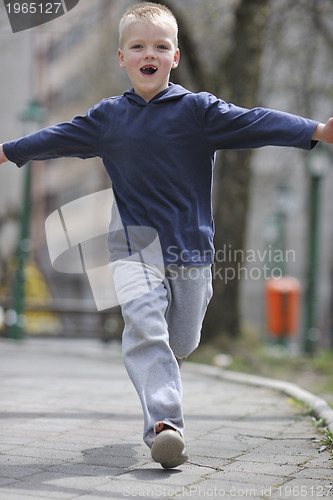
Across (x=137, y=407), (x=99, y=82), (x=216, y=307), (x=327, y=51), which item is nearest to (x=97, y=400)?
(x=137, y=407)

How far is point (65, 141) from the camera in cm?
373

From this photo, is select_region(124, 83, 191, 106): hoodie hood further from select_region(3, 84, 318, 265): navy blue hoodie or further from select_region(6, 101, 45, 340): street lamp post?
select_region(6, 101, 45, 340): street lamp post

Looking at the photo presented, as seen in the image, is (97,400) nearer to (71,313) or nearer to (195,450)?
(195,450)

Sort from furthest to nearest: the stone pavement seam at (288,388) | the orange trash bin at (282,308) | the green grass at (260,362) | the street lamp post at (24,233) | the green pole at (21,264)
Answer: the orange trash bin at (282,308) < the street lamp post at (24,233) < the green pole at (21,264) < the green grass at (260,362) < the stone pavement seam at (288,388)

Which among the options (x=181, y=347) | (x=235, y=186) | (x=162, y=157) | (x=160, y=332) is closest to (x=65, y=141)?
(x=162, y=157)

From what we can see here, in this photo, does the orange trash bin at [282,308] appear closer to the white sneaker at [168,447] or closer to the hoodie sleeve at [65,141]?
the hoodie sleeve at [65,141]

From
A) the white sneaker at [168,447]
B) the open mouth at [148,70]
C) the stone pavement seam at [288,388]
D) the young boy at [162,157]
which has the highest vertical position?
the open mouth at [148,70]

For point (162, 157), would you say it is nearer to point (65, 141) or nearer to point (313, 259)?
point (65, 141)

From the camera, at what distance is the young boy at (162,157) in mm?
3520

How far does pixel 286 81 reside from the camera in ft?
49.6

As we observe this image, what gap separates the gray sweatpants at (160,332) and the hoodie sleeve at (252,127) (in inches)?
22.6

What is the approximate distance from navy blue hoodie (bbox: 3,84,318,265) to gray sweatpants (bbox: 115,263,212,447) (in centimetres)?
11

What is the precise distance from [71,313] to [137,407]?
397 inches

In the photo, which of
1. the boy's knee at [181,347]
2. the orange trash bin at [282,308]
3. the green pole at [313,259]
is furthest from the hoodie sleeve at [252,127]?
the orange trash bin at [282,308]
